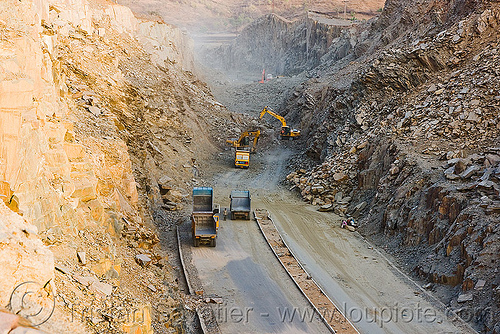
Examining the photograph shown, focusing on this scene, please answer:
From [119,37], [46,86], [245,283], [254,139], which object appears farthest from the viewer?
[254,139]

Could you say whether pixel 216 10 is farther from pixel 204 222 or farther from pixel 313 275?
pixel 313 275

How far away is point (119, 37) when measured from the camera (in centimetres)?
3638

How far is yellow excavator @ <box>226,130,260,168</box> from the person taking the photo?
3488 cm

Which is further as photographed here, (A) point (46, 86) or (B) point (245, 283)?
(B) point (245, 283)

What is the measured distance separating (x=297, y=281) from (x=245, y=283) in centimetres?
182

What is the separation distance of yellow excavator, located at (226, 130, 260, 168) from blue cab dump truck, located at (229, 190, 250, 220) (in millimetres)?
10566

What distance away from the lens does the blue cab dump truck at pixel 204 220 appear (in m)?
20.0

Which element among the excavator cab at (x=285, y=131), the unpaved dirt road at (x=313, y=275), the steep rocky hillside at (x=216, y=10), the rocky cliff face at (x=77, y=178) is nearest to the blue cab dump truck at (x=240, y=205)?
the unpaved dirt road at (x=313, y=275)

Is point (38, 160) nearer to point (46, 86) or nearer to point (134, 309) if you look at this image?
point (46, 86)

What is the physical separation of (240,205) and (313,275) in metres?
6.96

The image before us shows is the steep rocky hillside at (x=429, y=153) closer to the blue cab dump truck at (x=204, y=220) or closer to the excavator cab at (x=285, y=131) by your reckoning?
the excavator cab at (x=285, y=131)

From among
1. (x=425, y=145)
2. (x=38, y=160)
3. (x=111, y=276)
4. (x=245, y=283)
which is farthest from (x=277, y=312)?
(x=425, y=145)

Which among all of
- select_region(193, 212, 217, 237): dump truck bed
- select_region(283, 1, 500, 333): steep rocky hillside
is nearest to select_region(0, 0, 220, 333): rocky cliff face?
select_region(193, 212, 217, 237): dump truck bed

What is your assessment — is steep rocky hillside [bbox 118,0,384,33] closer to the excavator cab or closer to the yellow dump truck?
→ the excavator cab
